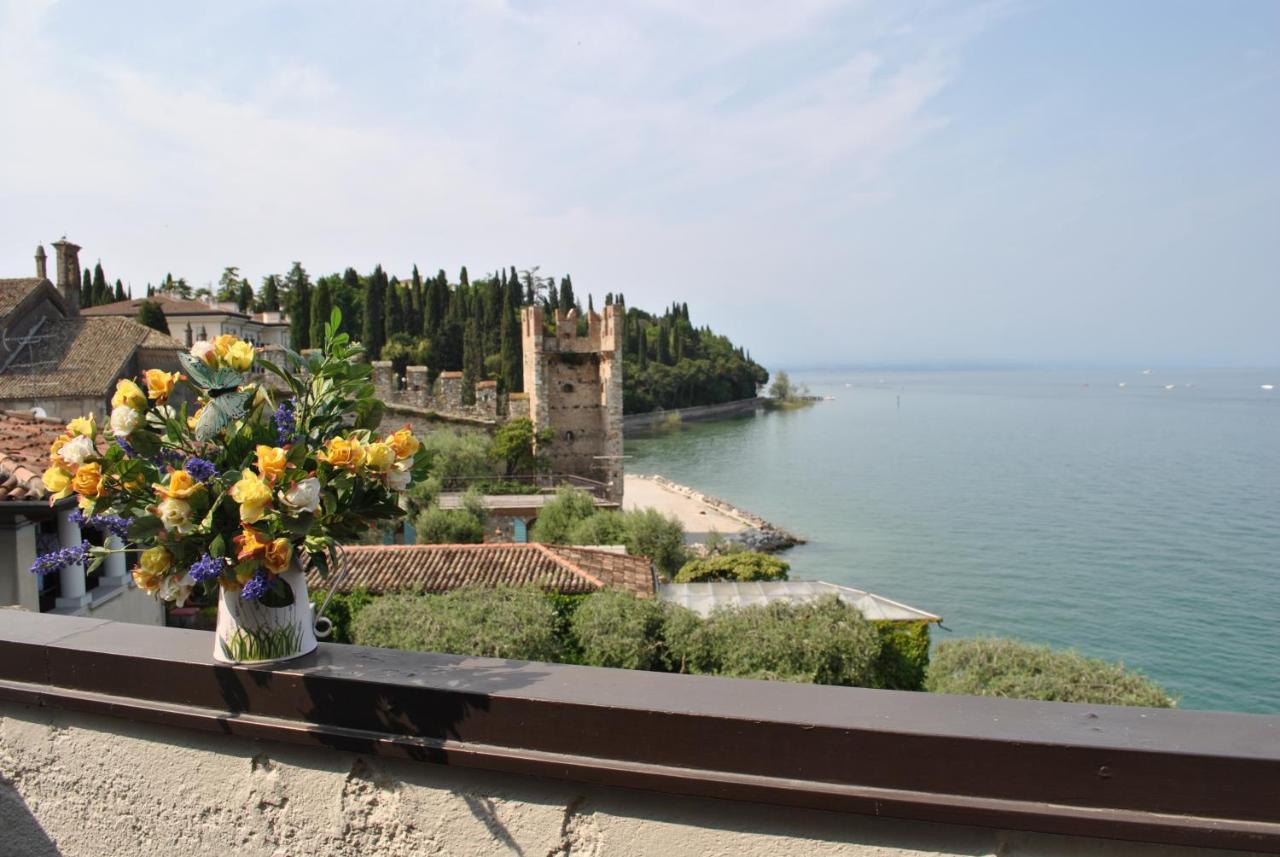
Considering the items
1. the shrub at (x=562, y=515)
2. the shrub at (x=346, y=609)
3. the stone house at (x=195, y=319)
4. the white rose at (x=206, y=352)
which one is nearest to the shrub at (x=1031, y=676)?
the shrub at (x=346, y=609)

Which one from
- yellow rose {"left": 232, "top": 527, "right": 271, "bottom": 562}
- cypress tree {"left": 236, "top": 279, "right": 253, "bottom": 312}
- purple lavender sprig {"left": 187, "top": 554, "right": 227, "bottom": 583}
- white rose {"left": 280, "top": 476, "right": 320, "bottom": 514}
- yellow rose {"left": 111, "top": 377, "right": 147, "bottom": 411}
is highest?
cypress tree {"left": 236, "top": 279, "right": 253, "bottom": 312}

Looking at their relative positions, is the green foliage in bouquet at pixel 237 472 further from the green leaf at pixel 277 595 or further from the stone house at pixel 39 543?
the stone house at pixel 39 543

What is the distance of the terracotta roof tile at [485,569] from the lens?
13.9 meters

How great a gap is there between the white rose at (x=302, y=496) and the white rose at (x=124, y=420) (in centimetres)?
37

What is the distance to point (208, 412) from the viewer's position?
5.85 ft

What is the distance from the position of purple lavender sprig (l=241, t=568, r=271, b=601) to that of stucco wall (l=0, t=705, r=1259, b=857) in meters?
0.30

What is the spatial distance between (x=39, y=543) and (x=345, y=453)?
17.6 ft

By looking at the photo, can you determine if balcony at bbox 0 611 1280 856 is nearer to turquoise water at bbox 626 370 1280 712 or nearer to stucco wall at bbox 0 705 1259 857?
stucco wall at bbox 0 705 1259 857

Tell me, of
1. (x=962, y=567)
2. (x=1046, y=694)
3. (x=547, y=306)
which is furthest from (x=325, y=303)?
(x=1046, y=694)

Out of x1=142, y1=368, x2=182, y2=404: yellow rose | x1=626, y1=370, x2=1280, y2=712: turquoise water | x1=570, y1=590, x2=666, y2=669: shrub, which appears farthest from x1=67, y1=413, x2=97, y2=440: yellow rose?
x1=626, y1=370, x2=1280, y2=712: turquoise water

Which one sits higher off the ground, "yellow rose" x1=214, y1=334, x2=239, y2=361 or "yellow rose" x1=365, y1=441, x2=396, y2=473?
"yellow rose" x1=214, y1=334, x2=239, y2=361

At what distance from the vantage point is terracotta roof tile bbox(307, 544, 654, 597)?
1390 centimetres

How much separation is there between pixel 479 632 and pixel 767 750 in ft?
33.0

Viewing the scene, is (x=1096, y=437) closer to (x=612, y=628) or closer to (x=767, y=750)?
(x=612, y=628)
